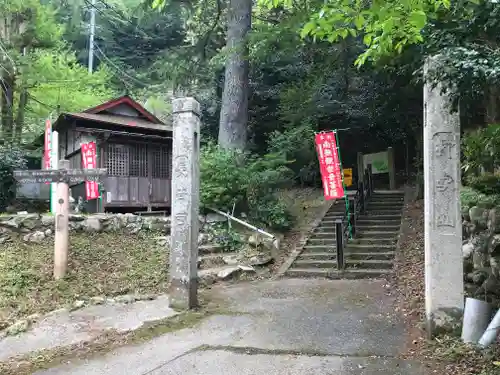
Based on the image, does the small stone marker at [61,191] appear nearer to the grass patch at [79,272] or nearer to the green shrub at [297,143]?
the grass patch at [79,272]

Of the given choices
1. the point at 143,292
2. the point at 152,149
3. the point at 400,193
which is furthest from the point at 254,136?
the point at 143,292

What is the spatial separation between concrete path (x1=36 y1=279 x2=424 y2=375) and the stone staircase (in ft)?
6.45

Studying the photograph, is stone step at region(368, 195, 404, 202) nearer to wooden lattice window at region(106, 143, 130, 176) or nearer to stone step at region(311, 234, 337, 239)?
stone step at region(311, 234, 337, 239)

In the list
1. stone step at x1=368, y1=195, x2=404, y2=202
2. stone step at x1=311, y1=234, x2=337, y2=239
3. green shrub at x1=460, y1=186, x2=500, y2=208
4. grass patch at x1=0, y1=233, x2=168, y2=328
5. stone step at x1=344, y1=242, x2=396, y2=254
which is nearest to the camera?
green shrub at x1=460, y1=186, x2=500, y2=208

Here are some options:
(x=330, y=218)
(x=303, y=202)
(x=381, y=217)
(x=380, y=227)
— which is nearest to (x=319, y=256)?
(x=380, y=227)

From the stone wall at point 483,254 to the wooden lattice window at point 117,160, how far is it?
1138cm

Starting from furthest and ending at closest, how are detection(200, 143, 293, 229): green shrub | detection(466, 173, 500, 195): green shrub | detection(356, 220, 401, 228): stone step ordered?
detection(356, 220, 401, 228): stone step, detection(200, 143, 293, 229): green shrub, detection(466, 173, 500, 195): green shrub

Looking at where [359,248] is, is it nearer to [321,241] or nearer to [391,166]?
[321,241]

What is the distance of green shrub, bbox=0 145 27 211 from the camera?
1343cm

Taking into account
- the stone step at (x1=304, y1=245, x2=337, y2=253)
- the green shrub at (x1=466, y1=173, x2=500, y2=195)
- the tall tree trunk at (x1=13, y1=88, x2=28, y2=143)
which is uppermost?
the tall tree trunk at (x1=13, y1=88, x2=28, y2=143)

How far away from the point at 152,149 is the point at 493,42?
12174 mm

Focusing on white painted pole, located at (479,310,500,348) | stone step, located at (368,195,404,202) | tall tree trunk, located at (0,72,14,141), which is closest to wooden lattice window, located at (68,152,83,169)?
tall tree trunk, located at (0,72,14,141)

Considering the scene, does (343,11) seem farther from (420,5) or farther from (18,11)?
(18,11)

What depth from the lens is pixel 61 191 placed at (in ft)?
27.0
